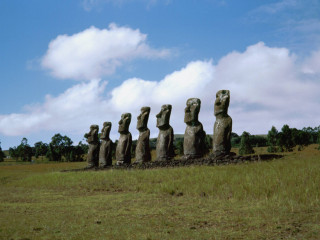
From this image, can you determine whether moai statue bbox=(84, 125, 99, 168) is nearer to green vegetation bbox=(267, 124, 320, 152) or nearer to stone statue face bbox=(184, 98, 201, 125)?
stone statue face bbox=(184, 98, 201, 125)

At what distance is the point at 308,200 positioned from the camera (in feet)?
26.7

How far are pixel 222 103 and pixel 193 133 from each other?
225 centimetres

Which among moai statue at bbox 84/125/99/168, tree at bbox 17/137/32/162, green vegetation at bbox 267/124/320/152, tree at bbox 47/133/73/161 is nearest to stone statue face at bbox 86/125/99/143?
moai statue at bbox 84/125/99/168

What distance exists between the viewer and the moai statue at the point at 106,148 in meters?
23.4

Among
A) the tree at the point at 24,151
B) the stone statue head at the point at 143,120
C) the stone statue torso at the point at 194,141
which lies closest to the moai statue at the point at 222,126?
the stone statue torso at the point at 194,141

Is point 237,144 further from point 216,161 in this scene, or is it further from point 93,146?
point 216,161

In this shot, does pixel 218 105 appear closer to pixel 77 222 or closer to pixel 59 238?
pixel 77 222

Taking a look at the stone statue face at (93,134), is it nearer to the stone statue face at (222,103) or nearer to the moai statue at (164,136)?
the moai statue at (164,136)

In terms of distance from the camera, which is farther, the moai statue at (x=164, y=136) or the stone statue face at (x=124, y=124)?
the stone statue face at (x=124, y=124)

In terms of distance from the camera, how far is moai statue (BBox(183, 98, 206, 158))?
17500 millimetres

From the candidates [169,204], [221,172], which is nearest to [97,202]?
[169,204]

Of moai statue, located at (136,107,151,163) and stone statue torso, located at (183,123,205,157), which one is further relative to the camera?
moai statue, located at (136,107,151,163)

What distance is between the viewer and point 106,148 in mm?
23641

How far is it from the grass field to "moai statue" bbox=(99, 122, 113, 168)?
391 inches
